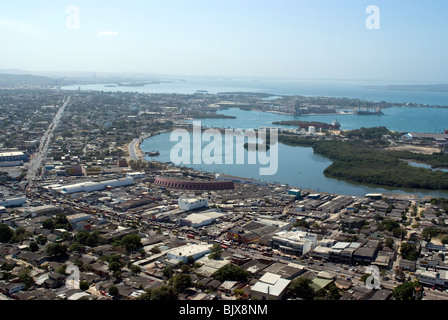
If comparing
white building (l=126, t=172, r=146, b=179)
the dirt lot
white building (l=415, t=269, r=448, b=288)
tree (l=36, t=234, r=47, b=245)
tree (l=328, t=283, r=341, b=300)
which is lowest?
white building (l=415, t=269, r=448, b=288)

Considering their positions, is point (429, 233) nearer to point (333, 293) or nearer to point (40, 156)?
point (333, 293)

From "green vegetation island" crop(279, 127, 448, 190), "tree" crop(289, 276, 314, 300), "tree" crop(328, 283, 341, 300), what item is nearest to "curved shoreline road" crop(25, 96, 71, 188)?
"tree" crop(289, 276, 314, 300)

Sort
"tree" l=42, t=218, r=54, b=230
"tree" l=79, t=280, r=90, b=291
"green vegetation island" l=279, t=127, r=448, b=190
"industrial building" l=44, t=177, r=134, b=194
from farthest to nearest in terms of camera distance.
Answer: "green vegetation island" l=279, t=127, r=448, b=190
"industrial building" l=44, t=177, r=134, b=194
"tree" l=42, t=218, r=54, b=230
"tree" l=79, t=280, r=90, b=291

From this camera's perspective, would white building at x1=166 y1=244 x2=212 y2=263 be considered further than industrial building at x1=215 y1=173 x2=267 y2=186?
No

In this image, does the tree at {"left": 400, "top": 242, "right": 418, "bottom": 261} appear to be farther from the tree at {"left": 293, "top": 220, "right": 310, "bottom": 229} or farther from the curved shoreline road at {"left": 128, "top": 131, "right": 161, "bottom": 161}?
the curved shoreline road at {"left": 128, "top": 131, "right": 161, "bottom": 161}

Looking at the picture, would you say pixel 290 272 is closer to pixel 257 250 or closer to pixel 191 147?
pixel 257 250

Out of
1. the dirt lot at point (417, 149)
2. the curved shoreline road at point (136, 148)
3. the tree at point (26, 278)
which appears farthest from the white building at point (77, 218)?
the dirt lot at point (417, 149)

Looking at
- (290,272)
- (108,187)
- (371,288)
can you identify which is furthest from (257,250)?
(108,187)

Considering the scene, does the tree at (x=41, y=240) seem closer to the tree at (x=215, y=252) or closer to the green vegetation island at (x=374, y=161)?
the tree at (x=215, y=252)
